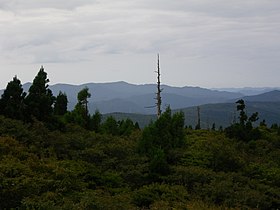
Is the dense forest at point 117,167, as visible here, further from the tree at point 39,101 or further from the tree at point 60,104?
the tree at point 60,104

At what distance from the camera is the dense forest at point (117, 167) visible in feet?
Answer: 40.5

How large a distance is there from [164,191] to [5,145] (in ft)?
20.0

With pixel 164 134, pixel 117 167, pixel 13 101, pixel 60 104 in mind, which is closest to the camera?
pixel 117 167

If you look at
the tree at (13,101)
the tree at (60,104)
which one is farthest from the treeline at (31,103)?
the tree at (60,104)

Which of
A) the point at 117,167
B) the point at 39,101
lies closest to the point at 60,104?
the point at 39,101

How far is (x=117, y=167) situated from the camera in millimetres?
18328

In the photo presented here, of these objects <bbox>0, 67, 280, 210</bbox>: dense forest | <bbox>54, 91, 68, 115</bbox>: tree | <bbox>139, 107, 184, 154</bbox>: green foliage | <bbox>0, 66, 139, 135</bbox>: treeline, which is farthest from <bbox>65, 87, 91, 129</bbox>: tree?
<bbox>139, 107, 184, 154</bbox>: green foliage

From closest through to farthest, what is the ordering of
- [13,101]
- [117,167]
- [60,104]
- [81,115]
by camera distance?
[117,167]
[13,101]
[81,115]
[60,104]

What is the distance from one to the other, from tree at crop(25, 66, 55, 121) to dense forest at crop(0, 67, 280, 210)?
51 mm

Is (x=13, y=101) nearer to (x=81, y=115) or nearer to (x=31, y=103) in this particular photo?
(x=31, y=103)

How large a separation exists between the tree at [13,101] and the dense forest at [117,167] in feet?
0.16

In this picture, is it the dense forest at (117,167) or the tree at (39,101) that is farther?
the tree at (39,101)

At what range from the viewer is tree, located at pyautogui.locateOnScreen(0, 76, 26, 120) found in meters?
21.4

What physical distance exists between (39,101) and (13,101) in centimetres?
130
